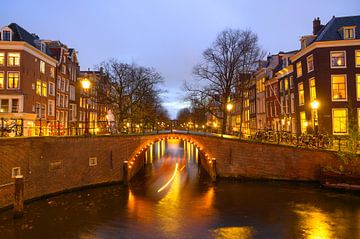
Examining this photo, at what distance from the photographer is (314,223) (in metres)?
14.1

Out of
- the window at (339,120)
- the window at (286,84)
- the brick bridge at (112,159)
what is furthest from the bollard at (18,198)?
the window at (286,84)

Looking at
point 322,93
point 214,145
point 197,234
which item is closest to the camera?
point 197,234

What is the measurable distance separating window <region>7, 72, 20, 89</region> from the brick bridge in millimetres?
16819

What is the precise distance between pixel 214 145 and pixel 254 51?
44.7 ft

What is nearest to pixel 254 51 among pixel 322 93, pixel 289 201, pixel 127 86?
pixel 322 93

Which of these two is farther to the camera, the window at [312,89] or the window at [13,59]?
the window at [13,59]

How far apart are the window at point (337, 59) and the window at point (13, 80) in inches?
1247

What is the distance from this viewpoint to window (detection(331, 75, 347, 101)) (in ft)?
92.5

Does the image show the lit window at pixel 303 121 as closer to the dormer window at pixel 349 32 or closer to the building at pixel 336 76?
the building at pixel 336 76

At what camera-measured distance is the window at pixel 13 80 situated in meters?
33.8

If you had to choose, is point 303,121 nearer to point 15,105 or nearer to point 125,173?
point 125,173

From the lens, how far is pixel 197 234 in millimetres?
12898

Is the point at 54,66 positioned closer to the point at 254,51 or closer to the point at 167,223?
the point at 254,51

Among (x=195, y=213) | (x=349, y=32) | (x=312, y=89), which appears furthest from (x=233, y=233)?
(x=349, y=32)
